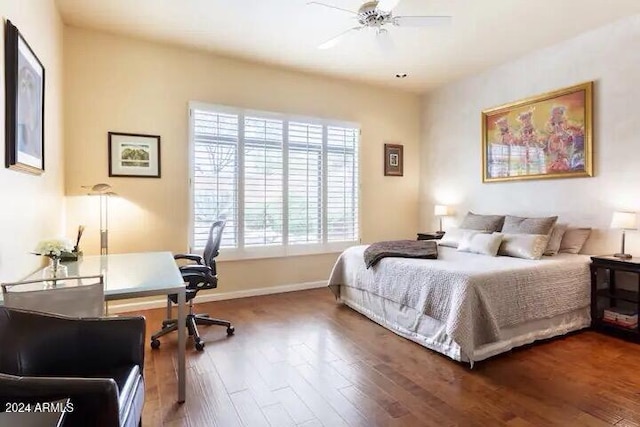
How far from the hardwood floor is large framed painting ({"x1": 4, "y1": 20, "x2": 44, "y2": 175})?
5.31 feet

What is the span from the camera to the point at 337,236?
513cm

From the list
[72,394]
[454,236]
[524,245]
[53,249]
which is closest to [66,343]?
[72,394]

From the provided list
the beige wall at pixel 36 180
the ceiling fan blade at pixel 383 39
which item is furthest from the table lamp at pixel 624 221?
the beige wall at pixel 36 180

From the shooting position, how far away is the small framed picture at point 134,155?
12.5 feet

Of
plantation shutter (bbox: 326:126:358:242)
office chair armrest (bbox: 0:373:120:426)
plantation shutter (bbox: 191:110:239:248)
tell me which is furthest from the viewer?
plantation shutter (bbox: 326:126:358:242)

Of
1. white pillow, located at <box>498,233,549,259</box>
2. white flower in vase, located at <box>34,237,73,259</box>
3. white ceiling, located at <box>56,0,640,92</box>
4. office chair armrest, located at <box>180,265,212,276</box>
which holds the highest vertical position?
white ceiling, located at <box>56,0,640,92</box>

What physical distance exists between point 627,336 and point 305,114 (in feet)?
13.6

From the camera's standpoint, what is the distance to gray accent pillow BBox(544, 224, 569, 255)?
3.72 metres

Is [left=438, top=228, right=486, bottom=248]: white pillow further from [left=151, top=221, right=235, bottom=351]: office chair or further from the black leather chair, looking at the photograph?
the black leather chair

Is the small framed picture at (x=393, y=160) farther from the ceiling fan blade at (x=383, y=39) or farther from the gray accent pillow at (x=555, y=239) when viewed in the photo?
the gray accent pillow at (x=555, y=239)

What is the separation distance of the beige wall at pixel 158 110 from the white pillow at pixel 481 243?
1.88 metres

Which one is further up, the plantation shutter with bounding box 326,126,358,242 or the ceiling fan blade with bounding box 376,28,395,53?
the ceiling fan blade with bounding box 376,28,395,53

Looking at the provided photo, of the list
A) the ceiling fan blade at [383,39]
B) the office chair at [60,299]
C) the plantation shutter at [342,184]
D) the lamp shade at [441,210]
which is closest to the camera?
the office chair at [60,299]

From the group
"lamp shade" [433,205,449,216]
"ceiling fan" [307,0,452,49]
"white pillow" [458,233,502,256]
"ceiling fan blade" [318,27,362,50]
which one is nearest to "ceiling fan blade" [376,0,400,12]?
"ceiling fan" [307,0,452,49]
